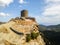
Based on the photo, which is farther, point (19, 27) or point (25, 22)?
point (25, 22)

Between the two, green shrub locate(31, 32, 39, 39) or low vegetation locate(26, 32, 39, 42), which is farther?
green shrub locate(31, 32, 39, 39)

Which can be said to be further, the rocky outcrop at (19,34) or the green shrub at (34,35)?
the green shrub at (34,35)

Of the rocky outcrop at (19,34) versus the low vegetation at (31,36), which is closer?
the rocky outcrop at (19,34)

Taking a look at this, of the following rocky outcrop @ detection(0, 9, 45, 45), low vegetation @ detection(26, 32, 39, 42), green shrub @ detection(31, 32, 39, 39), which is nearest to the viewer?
rocky outcrop @ detection(0, 9, 45, 45)

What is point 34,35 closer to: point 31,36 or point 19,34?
point 31,36

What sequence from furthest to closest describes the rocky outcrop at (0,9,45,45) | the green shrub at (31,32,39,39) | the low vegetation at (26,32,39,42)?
1. the green shrub at (31,32,39,39)
2. the low vegetation at (26,32,39,42)
3. the rocky outcrop at (0,9,45,45)

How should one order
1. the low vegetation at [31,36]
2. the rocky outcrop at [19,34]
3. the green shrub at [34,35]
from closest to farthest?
the rocky outcrop at [19,34]
the low vegetation at [31,36]
the green shrub at [34,35]

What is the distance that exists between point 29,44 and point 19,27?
228 inches

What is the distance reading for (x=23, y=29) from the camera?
38.3m

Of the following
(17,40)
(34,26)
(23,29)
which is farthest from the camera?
(34,26)

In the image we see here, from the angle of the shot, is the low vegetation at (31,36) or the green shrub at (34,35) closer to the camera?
the low vegetation at (31,36)

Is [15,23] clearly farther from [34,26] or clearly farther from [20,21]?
[34,26]

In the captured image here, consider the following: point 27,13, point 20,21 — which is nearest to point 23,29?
point 20,21

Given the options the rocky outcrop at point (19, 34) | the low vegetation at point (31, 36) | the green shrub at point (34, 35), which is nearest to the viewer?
the rocky outcrop at point (19, 34)
